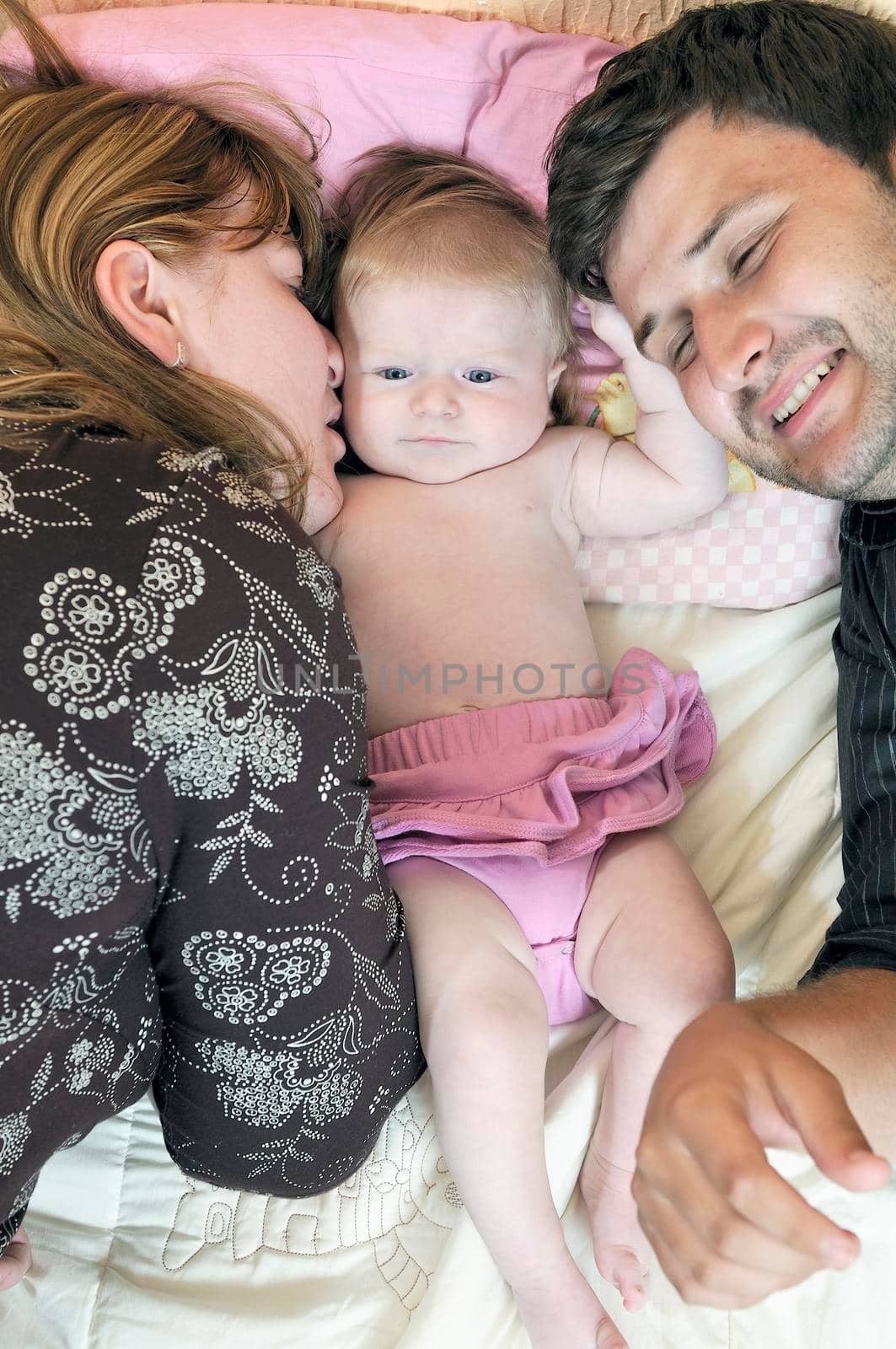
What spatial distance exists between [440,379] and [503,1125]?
1.04 meters

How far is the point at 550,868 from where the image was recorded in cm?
130

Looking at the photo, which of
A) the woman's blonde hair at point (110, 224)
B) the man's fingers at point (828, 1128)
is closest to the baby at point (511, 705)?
the woman's blonde hair at point (110, 224)

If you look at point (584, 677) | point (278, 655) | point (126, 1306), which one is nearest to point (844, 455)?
point (584, 677)

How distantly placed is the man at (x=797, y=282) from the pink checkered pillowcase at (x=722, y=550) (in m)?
0.08

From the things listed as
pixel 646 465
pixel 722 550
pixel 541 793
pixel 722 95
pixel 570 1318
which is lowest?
pixel 570 1318

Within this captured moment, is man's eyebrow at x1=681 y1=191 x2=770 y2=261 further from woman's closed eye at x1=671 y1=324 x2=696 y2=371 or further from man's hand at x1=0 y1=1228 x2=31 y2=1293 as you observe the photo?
man's hand at x1=0 y1=1228 x2=31 y2=1293

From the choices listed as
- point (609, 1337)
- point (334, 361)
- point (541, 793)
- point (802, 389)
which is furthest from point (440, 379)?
point (609, 1337)

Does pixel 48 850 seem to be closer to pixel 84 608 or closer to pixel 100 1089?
pixel 84 608

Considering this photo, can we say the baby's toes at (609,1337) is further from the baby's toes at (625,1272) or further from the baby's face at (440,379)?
the baby's face at (440,379)

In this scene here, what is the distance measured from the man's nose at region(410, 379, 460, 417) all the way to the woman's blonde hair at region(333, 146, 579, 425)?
0.16 meters

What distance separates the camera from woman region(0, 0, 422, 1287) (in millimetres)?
835

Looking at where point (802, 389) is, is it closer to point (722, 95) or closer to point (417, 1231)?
point (722, 95)

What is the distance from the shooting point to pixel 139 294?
4.07ft

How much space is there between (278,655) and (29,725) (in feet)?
0.74
